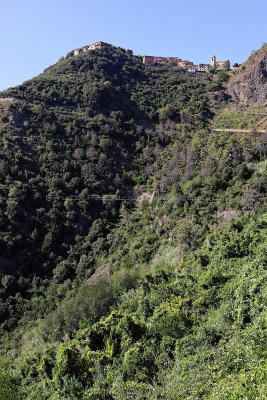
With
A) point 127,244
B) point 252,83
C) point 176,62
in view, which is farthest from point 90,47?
point 127,244

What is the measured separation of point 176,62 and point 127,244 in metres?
93.5

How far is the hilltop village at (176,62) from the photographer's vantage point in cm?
10633

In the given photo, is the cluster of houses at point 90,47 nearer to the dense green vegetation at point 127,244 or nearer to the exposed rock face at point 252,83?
the dense green vegetation at point 127,244

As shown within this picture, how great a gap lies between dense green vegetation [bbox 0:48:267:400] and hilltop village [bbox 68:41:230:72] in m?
21.0

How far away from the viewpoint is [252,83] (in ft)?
245

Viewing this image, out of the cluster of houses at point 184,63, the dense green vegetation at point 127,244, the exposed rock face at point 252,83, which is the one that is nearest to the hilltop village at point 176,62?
the cluster of houses at point 184,63

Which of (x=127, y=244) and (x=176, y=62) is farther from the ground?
(x=176, y=62)

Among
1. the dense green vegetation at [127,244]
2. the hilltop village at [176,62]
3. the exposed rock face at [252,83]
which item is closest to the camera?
the dense green vegetation at [127,244]

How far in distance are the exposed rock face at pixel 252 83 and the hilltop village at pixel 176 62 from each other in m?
26.1

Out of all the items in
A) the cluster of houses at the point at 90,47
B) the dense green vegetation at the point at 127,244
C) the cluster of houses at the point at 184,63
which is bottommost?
the dense green vegetation at the point at 127,244

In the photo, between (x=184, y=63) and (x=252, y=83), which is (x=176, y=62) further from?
(x=252, y=83)

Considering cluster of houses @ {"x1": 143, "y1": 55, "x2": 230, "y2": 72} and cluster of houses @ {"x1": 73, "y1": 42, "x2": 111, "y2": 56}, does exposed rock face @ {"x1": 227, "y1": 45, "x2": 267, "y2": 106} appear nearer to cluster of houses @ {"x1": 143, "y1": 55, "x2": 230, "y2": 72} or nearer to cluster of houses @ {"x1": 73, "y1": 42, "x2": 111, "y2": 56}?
cluster of houses @ {"x1": 143, "y1": 55, "x2": 230, "y2": 72}

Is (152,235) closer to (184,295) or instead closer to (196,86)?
(184,295)

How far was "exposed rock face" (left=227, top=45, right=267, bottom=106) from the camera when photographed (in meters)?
72.0
